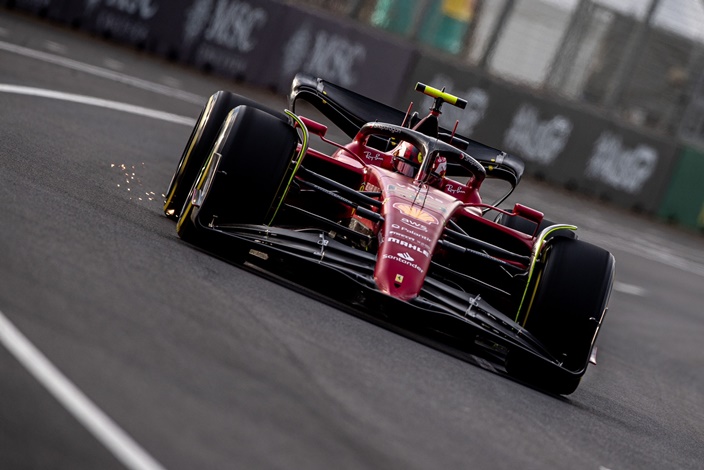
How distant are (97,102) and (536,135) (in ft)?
42.0

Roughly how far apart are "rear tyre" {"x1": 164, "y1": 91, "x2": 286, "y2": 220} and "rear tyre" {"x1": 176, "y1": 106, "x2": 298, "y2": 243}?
1.76 ft

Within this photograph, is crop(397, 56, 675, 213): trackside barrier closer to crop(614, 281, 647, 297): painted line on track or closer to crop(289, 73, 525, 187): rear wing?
crop(614, 281, 647, 297): painted line on track

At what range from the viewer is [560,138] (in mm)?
25438

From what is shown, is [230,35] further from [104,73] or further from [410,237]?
[410,237]

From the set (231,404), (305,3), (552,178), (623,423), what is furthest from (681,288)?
(231,404)

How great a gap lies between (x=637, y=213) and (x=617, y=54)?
3.19 metres

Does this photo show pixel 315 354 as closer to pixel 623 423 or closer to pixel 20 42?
pixel 623 423

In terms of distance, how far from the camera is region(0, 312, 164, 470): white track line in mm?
3859

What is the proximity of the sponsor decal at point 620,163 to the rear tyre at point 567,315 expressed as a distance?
1859cm

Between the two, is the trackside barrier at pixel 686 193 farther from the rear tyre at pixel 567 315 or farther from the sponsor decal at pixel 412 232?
the sponsor decal at pixel 412 232

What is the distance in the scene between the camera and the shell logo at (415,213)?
25.3 ft

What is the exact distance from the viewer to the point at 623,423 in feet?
24.5

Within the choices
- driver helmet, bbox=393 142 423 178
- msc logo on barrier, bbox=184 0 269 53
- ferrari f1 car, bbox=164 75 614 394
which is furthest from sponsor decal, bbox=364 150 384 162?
msc logo on barrier, bbox=184 0 269 53

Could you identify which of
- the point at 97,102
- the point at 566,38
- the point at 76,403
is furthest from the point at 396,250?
the point at 566,38
